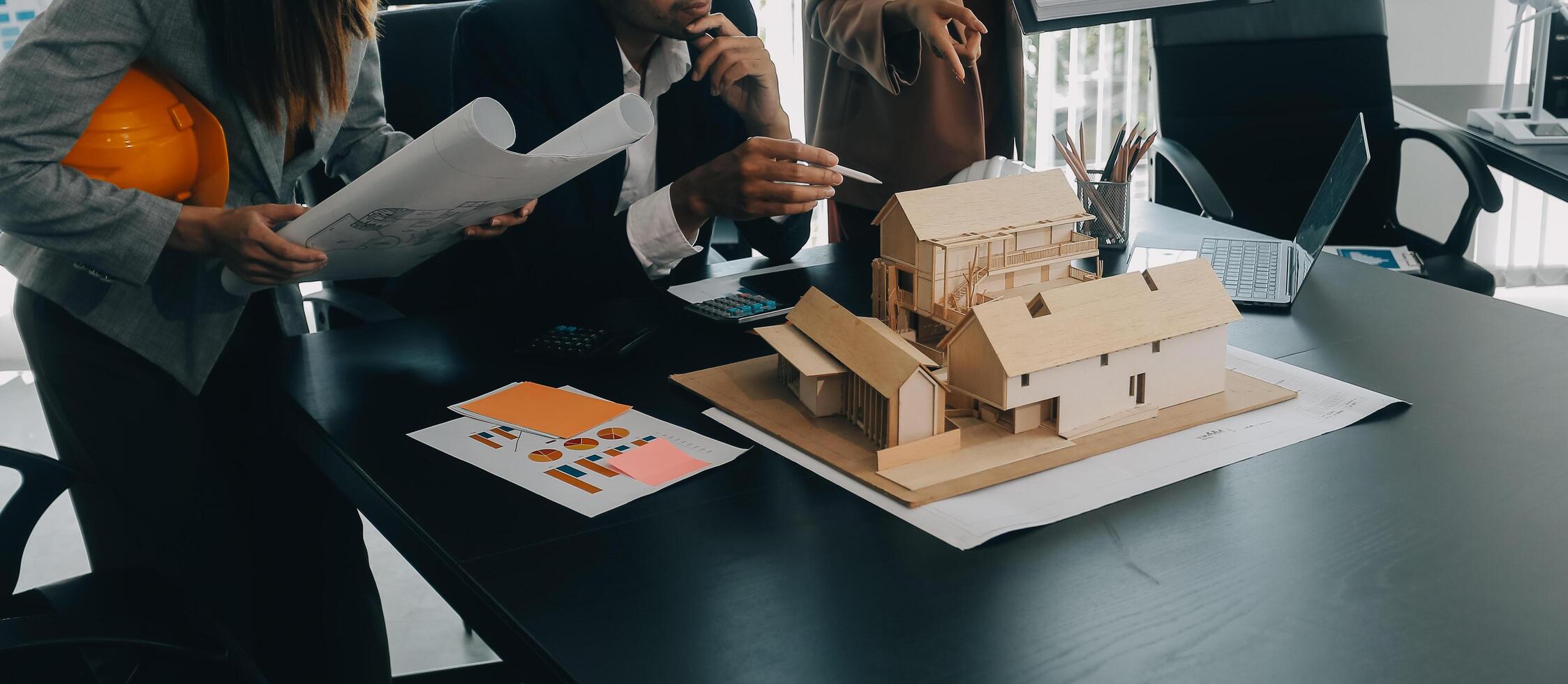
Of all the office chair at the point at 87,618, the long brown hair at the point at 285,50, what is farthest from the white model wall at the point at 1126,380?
the long brown hair at the point at 285,50

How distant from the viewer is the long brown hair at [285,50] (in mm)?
1262

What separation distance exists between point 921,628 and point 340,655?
40.7 inches

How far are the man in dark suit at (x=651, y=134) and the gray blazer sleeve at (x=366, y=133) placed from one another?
0.39ft

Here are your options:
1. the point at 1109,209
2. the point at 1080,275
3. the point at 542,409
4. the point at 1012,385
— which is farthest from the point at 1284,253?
the point at 542,409

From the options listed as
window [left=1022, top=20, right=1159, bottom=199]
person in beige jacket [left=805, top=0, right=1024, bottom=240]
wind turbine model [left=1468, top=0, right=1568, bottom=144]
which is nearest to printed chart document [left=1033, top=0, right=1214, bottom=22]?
person in beige jacket [left=805, top=0, right=1024, bottom=240]

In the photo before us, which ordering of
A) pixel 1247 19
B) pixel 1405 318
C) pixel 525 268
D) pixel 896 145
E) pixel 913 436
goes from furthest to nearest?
pixel 1247 19 < pixel 896 145 < pixel 525 268 < pixel 1405 318 < pixel 913 436

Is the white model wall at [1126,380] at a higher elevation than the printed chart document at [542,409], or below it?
higher

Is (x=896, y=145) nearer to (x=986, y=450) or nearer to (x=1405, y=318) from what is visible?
(x=1405, y=318)

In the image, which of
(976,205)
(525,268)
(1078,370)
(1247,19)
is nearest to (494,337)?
(525,268)

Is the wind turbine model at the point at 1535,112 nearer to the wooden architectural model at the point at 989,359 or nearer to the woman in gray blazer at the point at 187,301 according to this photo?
the wooden architectural model at the point at 989,359

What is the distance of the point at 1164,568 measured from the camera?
29.0 inches

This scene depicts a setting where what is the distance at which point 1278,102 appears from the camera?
254 centimetres

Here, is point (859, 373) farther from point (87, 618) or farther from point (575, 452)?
point (87, 618)

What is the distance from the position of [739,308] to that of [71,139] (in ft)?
2.41
